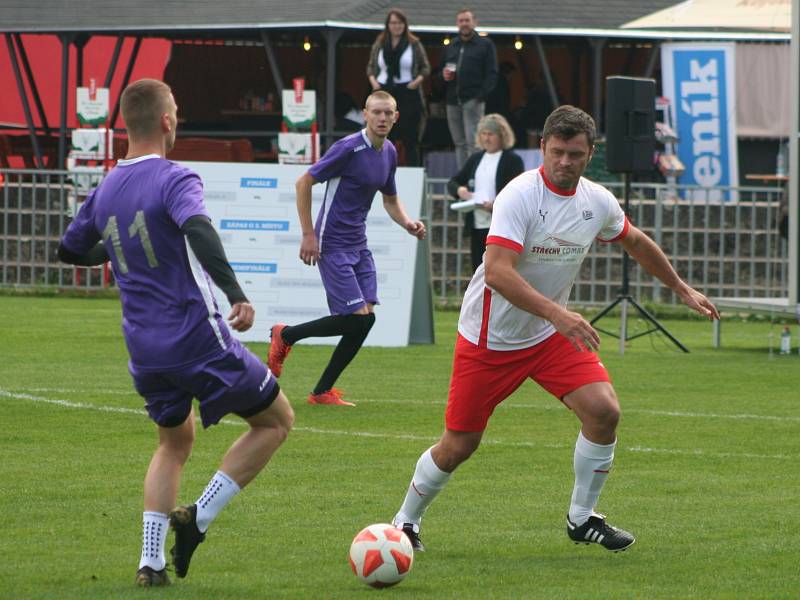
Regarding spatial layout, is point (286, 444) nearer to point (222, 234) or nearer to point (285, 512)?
point (285, 512)

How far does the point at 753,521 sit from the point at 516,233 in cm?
194

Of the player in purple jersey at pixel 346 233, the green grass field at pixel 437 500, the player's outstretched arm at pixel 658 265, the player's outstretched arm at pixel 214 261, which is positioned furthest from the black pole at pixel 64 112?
the player's outstretched arm at pixel 214 261

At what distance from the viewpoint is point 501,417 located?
11.5 meters

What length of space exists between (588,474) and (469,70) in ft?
47.3

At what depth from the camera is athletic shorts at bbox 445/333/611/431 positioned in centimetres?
706

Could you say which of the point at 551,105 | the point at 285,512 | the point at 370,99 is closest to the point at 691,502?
the point at 285,512

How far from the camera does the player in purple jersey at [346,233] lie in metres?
12.0

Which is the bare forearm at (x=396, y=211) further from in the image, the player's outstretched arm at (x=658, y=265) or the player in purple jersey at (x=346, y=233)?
the player's outstretched arm at (x=658, y=265)

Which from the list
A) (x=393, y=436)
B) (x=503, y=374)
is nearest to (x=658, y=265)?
(x=503, y=374)

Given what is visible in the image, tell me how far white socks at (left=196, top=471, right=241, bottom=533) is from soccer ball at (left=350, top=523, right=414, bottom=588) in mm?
531

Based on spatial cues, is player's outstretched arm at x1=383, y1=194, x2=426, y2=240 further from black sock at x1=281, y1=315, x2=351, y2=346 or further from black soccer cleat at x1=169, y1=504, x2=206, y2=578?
black soccer cleat at x1=169, y1=504, x2=206, y2=578

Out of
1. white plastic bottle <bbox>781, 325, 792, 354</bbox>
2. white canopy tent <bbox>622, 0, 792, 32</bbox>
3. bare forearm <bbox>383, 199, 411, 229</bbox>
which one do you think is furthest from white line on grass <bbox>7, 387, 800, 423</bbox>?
white canopy tent <bbox>622, 0, 792, 32</bbox>

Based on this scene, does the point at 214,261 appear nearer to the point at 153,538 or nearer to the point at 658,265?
the point at 153,538

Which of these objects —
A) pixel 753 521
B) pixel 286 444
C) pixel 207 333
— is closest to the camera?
pixel 207 333
